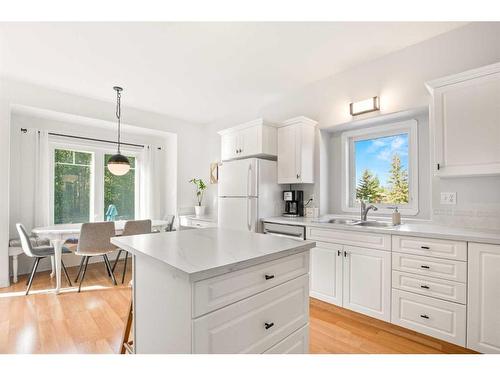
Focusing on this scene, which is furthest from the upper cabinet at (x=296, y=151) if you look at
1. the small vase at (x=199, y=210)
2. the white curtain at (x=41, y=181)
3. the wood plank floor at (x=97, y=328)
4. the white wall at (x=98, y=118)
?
the white curtain at (x=41, y=181)

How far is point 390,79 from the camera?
2.73 m

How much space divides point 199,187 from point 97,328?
3040mm

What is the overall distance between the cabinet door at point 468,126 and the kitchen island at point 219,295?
1511 mm

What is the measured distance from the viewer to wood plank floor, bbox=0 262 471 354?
6.39ft

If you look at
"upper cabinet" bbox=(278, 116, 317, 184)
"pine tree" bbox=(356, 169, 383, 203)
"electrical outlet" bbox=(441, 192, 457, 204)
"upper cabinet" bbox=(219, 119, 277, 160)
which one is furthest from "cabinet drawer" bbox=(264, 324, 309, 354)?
"upper cabinet" bbox=(219, 119, 277, 160)

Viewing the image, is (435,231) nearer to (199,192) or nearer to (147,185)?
(199,192)

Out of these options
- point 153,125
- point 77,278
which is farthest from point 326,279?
point 153,125

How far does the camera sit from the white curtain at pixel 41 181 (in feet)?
12.3

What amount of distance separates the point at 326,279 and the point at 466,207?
1398 mm

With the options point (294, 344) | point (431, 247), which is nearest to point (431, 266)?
point (431, 247)

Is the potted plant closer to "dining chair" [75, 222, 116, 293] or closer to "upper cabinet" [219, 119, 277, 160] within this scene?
"upper cabinet" [219, 119, 277, 160]

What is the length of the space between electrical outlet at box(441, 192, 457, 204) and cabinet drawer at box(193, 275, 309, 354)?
1718 millimetres

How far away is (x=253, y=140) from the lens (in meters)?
3.40
